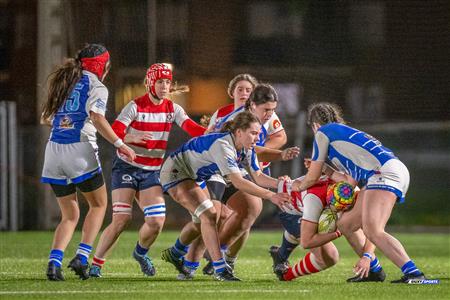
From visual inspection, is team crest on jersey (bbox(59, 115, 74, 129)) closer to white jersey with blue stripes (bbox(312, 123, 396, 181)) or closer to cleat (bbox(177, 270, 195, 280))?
cleat (bbox(177, 270, 195, 280))

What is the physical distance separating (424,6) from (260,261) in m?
6.33

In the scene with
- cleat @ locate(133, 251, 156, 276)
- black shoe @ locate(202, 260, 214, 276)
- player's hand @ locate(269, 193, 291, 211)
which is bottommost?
black shoe @ locate(202, 260, 214, 276)

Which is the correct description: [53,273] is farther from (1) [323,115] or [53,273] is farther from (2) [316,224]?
(1) [323,115]

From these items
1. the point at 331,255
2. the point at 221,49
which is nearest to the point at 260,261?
the point at 331,255

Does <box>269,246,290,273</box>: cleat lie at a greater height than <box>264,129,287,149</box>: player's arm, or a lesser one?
lesser

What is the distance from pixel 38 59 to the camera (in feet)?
54.1

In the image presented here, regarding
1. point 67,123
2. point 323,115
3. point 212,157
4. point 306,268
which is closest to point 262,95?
point 323,115

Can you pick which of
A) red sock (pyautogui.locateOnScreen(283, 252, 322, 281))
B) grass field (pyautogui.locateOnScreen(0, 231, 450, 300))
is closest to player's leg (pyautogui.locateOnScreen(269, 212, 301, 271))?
grass field (pyautogui.locateOnScreen(0, 231, 450, 300))

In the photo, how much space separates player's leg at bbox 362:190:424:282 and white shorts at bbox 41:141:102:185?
2099mm

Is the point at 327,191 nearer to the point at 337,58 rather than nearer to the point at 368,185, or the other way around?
the point at 368,185

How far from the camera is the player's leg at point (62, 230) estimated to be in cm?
841

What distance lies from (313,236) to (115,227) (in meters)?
1.68

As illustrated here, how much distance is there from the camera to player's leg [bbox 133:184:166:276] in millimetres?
9094

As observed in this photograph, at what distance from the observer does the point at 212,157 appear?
8414 mm
